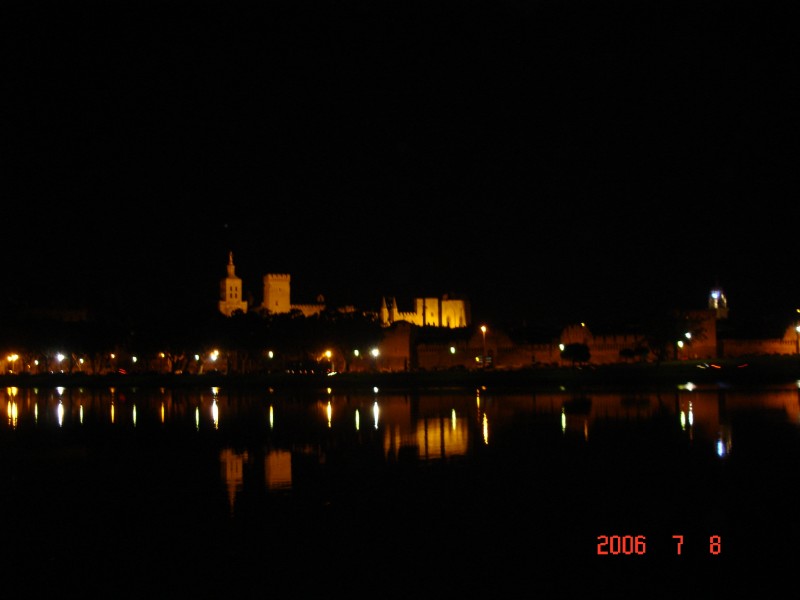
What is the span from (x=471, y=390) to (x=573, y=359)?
22406mm

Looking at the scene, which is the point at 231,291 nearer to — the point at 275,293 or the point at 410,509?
the point at 275,293

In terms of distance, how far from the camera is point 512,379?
45500mm

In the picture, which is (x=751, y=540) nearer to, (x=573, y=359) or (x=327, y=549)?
(x=327, y=549)

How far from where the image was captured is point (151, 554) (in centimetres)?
983

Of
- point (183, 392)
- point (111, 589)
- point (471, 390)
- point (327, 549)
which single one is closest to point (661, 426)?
point (327, 549)

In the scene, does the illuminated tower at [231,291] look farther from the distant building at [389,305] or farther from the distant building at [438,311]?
the distant building at [438,311]

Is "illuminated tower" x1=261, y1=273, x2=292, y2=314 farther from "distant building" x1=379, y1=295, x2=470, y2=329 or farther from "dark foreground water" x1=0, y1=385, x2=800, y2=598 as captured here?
"dark foreground water" x1=0, y1=385, x2=800, y2=598
